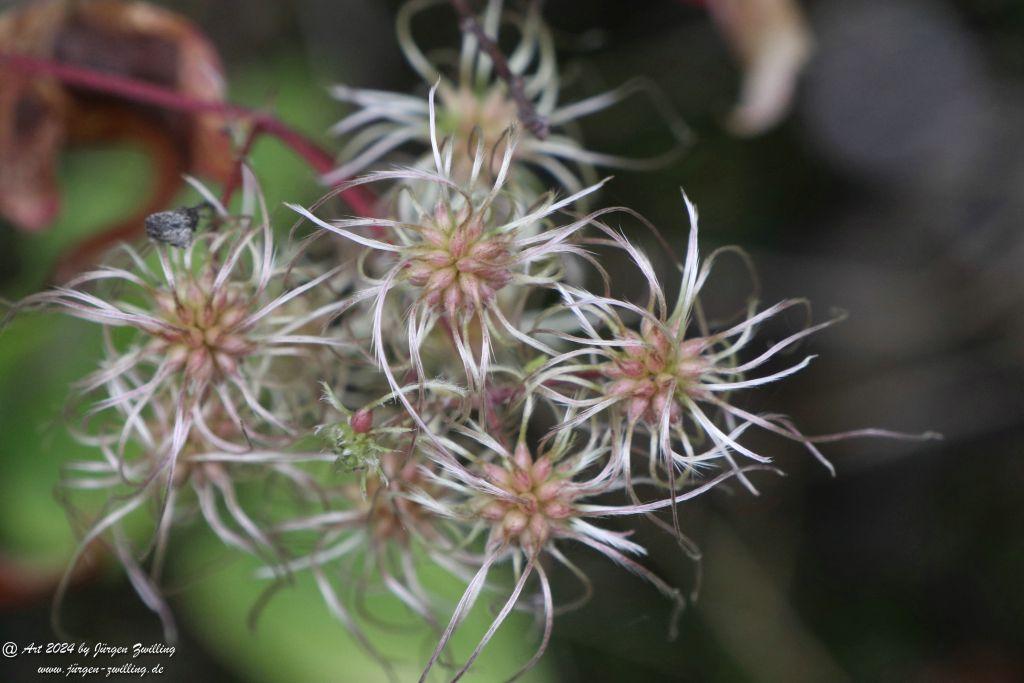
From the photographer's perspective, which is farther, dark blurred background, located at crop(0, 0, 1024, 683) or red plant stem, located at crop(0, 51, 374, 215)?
dark blurred background, located at crop(0, 0, 1024, 683)

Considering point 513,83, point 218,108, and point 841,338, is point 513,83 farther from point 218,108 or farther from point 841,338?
point 841,338

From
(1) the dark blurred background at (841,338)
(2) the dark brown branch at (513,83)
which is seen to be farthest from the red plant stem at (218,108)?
(1) the dark blurred background at (841,338)

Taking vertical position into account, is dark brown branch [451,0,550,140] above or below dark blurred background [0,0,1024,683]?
above

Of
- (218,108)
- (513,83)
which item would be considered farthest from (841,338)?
(218,108)

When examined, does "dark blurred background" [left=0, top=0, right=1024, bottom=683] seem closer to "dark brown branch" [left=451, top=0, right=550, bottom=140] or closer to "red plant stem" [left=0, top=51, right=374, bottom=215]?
"red plant stem" [left=0, top=51, right=374, bottom=215]

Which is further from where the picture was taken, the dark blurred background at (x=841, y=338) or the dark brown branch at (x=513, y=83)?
the dark blurred background at (x=841, y=338)

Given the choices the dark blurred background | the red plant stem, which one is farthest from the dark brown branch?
the dark blurred background

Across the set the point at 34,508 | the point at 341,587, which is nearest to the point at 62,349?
the point at 34,508

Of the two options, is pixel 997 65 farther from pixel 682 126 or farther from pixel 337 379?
pixel 337 379

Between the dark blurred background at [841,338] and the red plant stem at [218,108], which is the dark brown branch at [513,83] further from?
the dark blurred background at [841,338]
